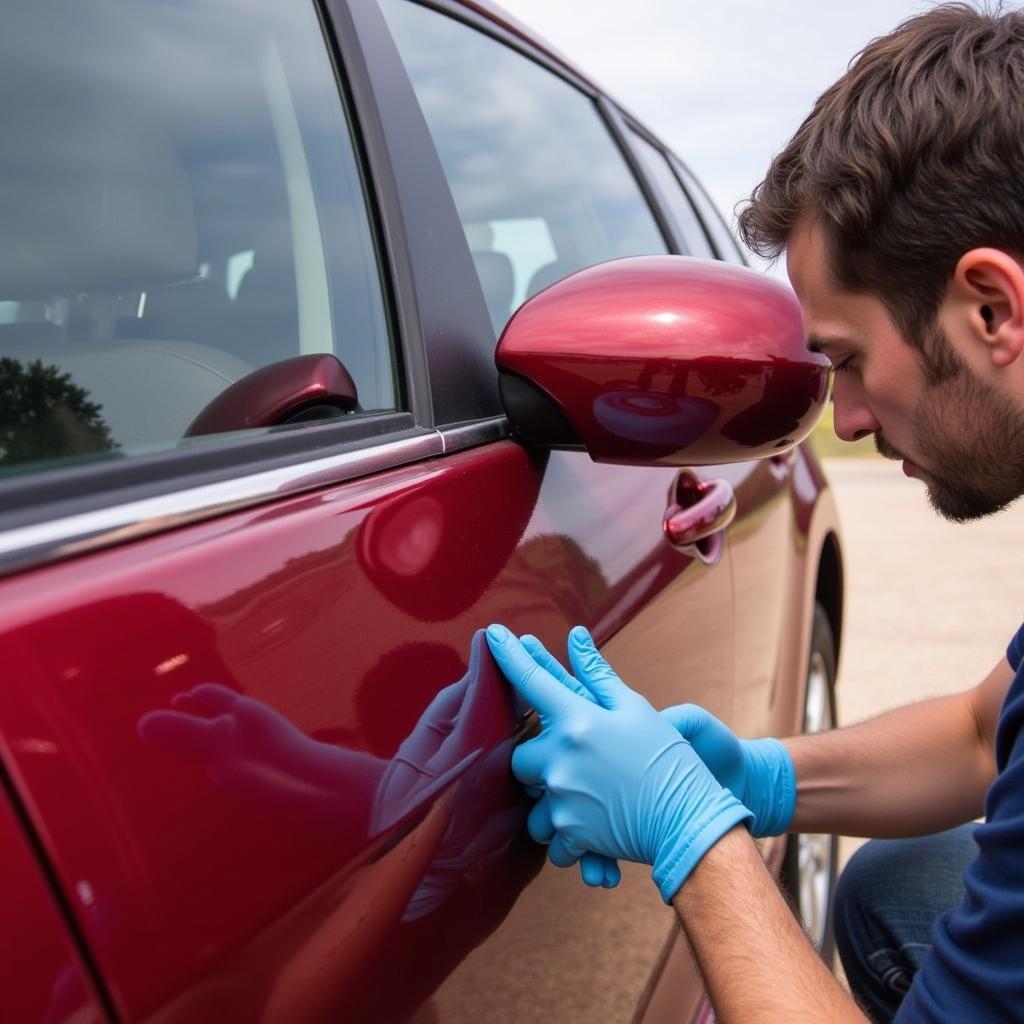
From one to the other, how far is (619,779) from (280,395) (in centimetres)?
49

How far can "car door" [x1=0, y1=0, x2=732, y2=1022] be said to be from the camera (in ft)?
2.05

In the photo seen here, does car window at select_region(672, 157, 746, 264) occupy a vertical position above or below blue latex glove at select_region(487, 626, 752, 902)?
above

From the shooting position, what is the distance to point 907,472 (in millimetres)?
1424

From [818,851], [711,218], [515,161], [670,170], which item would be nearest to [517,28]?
[515,161]

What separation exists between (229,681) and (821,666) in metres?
2.29

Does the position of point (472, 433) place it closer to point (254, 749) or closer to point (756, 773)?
point (254, 749)

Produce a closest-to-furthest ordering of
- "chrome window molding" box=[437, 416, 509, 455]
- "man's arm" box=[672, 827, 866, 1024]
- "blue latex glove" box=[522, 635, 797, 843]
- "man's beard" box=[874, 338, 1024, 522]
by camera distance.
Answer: "man's arm" box=[672, 827, 866, 1024] < "chrome window molding" box=[437, 416, 509, 455] < "man's beard" box=[874, 338, 1024, 522] < "blue latex glove" box=[522, 635, 797, 843]

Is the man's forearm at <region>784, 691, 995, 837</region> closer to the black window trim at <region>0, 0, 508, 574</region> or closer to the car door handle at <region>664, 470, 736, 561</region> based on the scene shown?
the car door handle at <region>664, 470, 736, 561</region>

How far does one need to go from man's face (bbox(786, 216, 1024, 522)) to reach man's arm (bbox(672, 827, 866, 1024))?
502mm

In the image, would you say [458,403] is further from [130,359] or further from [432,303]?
[130,359]

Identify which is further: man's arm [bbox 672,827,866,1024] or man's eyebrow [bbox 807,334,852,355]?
man's eyebrow [bbox 807,334,852,355]

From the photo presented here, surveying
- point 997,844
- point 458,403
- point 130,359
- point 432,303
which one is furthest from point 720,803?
point 130,359

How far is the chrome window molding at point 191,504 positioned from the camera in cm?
64

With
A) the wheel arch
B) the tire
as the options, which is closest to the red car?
the tire
